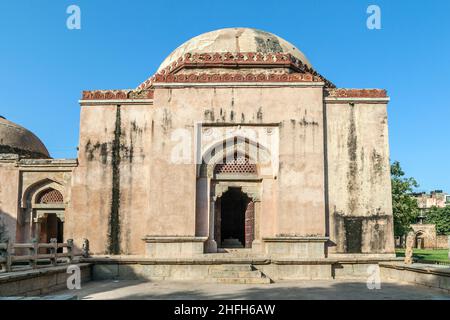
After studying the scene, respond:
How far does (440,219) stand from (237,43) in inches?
1693

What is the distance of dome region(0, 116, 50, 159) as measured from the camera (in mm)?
18156

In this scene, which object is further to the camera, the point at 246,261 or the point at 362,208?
the point at 362,208

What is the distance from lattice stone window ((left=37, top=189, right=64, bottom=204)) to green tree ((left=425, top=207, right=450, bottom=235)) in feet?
147

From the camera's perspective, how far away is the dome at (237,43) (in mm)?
14914

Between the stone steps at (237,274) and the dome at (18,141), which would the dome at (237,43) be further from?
the dome at (18,141)

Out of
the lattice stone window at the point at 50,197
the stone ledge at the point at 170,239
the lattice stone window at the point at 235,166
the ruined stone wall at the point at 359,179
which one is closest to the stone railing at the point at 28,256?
the stone ledge at the point at 170,239

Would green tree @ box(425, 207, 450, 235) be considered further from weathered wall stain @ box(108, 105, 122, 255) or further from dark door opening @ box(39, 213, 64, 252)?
weathered wall stain @ box(108, 105, 122, 255)

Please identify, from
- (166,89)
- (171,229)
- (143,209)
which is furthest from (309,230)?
(166,89)

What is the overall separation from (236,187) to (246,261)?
220 cm

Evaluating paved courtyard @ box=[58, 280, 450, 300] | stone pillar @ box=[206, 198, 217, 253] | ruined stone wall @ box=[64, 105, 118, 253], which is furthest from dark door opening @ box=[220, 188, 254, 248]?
paved courtyard @ box=[58, 280, 450, 300]

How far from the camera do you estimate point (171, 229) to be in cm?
1199

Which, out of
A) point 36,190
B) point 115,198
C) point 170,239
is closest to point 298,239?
point 170,239

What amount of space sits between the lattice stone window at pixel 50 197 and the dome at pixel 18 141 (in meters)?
4.08
